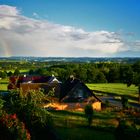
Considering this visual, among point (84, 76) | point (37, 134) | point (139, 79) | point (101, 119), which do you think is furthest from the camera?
point (84, 76)

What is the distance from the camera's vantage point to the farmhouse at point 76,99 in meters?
53.8

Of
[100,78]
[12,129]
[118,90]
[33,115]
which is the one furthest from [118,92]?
[12,129]

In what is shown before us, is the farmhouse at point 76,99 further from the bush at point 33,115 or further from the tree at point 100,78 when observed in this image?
the tree at point 100,78

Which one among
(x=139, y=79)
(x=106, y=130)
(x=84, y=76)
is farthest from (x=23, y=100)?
(x=84, y=76)

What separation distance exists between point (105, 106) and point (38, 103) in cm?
3069

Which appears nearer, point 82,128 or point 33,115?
point 33,115

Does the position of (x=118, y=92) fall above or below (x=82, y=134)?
below

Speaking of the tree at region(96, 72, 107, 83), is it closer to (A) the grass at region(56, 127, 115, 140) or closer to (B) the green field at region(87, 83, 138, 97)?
(B) the green field at region(87, 83, 138, 97)

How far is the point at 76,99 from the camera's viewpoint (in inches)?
2165

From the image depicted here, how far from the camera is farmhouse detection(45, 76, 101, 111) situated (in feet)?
176

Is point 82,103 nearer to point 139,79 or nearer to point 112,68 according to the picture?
point 139,79

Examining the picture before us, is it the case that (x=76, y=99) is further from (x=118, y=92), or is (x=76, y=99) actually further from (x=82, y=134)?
(x=118, y=92)

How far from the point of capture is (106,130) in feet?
116

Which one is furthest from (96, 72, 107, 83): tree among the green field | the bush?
the bush
